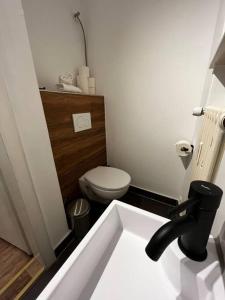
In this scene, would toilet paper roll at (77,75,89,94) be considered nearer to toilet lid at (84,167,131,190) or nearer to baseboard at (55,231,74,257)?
toilet lid at (84,167,131,190)

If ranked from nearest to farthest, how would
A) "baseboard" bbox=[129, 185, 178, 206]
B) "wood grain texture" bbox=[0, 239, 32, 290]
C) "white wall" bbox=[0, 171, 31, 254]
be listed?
"white wall" bbox=[0, 171, 31, 254], "wood grain texture" bbox=[0, 239, 32, 290], "baseboard" bbox=[129, 185, 178, 206]

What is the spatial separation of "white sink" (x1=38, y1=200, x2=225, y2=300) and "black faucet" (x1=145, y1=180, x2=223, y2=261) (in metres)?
0.05

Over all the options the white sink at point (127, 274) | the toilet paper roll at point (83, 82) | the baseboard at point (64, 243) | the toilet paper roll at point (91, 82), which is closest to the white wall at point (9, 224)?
the baseboard at point (64, 243)

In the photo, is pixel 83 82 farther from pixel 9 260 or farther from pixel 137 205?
pixel 9 260

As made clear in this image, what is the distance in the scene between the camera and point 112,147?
1.79 meters

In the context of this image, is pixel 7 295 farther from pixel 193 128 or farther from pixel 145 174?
pixel 193 128

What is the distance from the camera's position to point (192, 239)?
369 mm

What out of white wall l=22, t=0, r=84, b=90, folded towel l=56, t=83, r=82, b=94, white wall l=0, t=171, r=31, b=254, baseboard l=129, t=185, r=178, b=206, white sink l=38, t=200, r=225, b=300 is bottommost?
baseboard l=129, t=185, r=178, b=206

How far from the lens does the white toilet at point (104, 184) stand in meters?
1.24

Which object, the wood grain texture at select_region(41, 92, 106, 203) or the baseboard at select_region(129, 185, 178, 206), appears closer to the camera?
the wood grain texture at select_region(41, 92, 106, 203)

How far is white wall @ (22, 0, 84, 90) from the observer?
3.52 feet

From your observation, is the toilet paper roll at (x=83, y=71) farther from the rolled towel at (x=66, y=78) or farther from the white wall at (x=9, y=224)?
the white wall at (x=9, y=224)

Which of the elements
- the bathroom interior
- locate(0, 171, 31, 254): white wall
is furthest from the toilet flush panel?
locate(0, 171, 31, 254): white wall

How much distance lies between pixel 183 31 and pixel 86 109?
1020 mm
